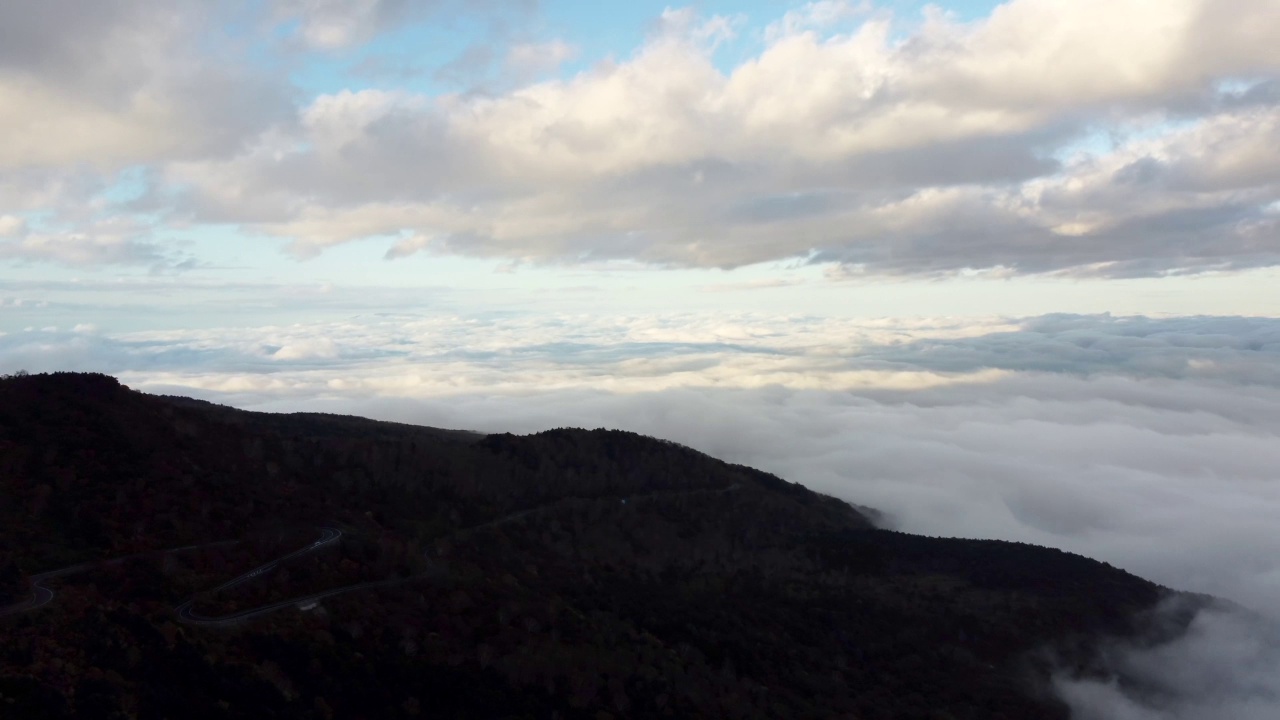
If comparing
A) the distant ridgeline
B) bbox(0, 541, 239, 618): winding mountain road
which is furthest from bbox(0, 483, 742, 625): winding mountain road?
the distant ridgeline

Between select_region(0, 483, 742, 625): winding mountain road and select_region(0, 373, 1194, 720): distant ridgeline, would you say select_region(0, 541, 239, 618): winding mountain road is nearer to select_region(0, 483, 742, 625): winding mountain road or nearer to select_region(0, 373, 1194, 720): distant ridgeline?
select_region(0, 483, 742, 625): winding mountain road

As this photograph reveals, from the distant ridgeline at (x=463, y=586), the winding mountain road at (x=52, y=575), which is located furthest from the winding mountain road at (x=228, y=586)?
the distant ridgeline at (x=463, y=586)

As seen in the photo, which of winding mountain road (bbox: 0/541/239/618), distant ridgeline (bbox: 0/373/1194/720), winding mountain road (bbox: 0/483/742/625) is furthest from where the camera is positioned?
winding mountain road (bbox: 0/483/742/625)

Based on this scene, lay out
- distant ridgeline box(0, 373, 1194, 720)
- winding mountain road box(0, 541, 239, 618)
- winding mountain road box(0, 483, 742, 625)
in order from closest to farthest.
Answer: winding mountain road box(0, 541, 239, 618) < distant ridgeline box(0, 373, 1194, 720) < winding mountain road box(0, 483, 742, 625)

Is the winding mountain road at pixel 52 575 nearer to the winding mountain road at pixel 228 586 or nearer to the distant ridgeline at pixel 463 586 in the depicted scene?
the winding mountain road at pixel 228 586

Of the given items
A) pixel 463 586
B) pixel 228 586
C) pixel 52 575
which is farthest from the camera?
pixel 463 586

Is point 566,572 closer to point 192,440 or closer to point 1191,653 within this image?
point 192,440

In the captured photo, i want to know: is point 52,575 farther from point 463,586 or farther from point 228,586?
point 463,586

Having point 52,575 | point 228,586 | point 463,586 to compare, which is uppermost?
point 52,575

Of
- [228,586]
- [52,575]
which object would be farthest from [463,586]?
[52,575]

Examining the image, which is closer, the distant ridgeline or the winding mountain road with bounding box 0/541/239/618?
the winding mountain road with bounding box 0/541/239/618
